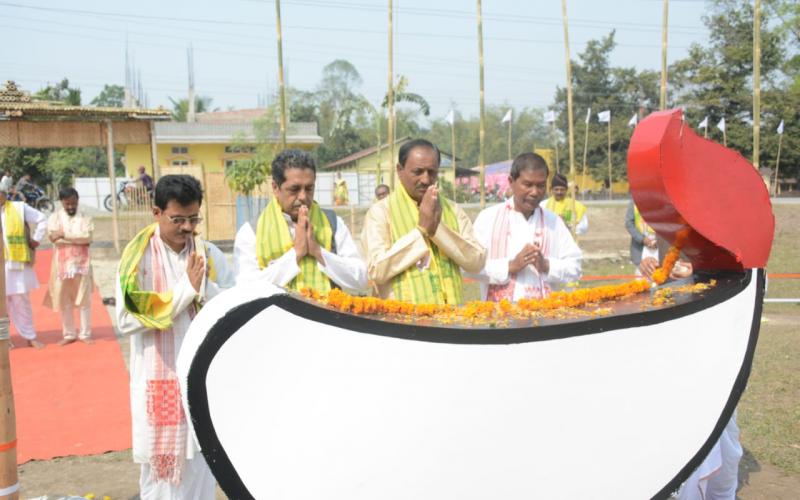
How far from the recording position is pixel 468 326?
80.7 inches

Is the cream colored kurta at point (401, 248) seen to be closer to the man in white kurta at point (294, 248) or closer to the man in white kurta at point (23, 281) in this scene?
the man in white kurta at point (294, 248)

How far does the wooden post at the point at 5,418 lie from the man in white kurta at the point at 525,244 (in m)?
2.05

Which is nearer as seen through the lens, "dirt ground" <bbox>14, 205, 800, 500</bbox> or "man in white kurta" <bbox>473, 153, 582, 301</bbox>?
"man in white kurta" <bbox>473, 153, 582, 301</bbox>

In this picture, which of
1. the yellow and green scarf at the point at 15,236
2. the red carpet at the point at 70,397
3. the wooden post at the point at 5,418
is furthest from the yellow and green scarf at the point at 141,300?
the yellow and green scarf at the point at 15,236

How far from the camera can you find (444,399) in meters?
1.99

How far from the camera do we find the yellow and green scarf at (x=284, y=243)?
3.26 metres

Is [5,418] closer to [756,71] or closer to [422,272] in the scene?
[422,272]

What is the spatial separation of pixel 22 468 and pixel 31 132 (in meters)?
10.3

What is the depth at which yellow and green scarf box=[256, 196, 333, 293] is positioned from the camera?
326 centimetres

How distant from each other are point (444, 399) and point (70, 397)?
16.5 feet

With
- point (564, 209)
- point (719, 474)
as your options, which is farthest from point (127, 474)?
point (564, 209)

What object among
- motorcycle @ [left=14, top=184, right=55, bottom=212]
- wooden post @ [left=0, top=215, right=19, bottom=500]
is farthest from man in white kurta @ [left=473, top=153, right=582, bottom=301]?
motorcycle @ [left=14, top=184, right=55, bottom=212]

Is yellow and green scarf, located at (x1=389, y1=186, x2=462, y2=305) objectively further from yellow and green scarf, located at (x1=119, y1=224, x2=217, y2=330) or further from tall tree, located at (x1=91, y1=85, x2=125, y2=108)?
tall tree, located at (x1=91, y1=85, x2=125, y2=108)

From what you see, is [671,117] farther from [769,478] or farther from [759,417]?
[759,417]
